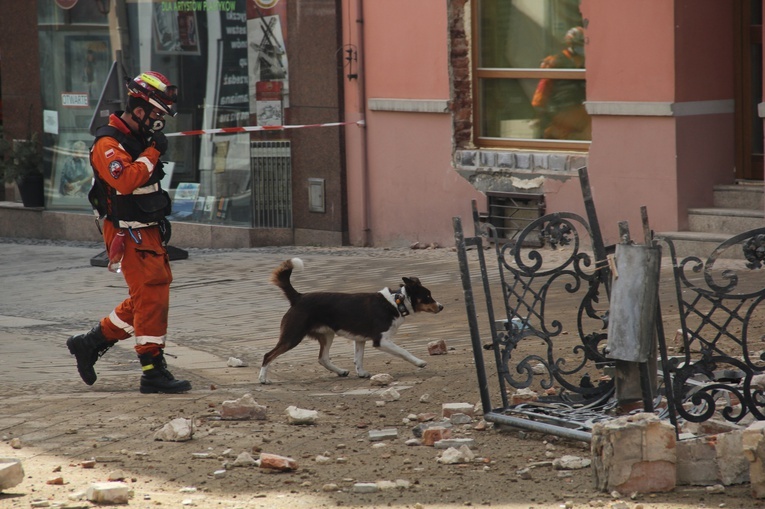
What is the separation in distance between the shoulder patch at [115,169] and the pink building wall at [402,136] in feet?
21.7

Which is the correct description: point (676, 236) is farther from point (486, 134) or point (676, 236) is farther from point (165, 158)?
point (165, 158)

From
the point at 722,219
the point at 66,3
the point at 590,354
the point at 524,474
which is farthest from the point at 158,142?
the point at 66,3

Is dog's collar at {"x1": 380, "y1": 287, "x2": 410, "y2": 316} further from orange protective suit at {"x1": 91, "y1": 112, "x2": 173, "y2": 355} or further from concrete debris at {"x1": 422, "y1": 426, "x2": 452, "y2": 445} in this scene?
concrete debris at {"x1": 422, "y1": 426, "x2": 452, "y2": 445}

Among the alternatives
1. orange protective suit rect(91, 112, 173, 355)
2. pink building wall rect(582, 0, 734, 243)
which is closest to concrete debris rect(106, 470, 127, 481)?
orange protective suit rect(91, 112, 173, 355)

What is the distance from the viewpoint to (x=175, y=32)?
1648cm

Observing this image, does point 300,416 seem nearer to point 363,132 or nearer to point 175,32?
point 363,132

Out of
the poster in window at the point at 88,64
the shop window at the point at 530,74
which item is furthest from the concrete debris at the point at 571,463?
the poster in window at the point at 88,64

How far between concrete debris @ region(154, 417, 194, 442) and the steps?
21.6ft

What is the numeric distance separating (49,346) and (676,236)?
19.3ft

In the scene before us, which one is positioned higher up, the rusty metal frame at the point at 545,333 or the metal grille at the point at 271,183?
the metal grille at the point at 271,183

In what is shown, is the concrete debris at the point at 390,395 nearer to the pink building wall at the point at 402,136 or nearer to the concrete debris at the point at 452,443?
the concrete debris at the point at 452,443

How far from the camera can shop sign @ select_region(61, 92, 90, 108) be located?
17.8 meters

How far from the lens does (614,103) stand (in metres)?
12.5

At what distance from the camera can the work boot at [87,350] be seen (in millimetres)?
7867
